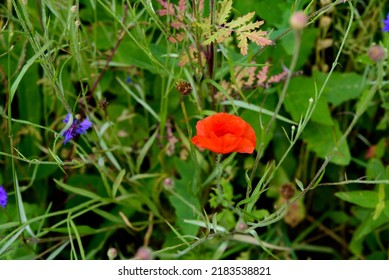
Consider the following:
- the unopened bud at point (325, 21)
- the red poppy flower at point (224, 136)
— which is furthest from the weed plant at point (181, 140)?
the red poppy flower at point (224, 136)

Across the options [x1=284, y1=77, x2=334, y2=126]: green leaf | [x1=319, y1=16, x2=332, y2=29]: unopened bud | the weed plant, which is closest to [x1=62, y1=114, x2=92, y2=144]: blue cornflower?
the weed plant

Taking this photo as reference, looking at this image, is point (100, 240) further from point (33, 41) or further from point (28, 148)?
point (33, 41)

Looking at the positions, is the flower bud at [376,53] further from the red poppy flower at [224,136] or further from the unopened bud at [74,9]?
the unopened bud at [74,9]

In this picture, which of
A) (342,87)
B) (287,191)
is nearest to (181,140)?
(287,191)

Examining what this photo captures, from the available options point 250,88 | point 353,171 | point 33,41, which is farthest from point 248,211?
point 353,171

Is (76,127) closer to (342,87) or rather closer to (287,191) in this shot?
(287,191)

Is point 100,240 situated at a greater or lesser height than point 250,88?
lesser

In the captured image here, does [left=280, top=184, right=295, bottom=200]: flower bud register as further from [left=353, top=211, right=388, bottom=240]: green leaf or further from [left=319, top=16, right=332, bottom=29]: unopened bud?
[left=319, top=16, right=332, bottom=29]: unopened bud
